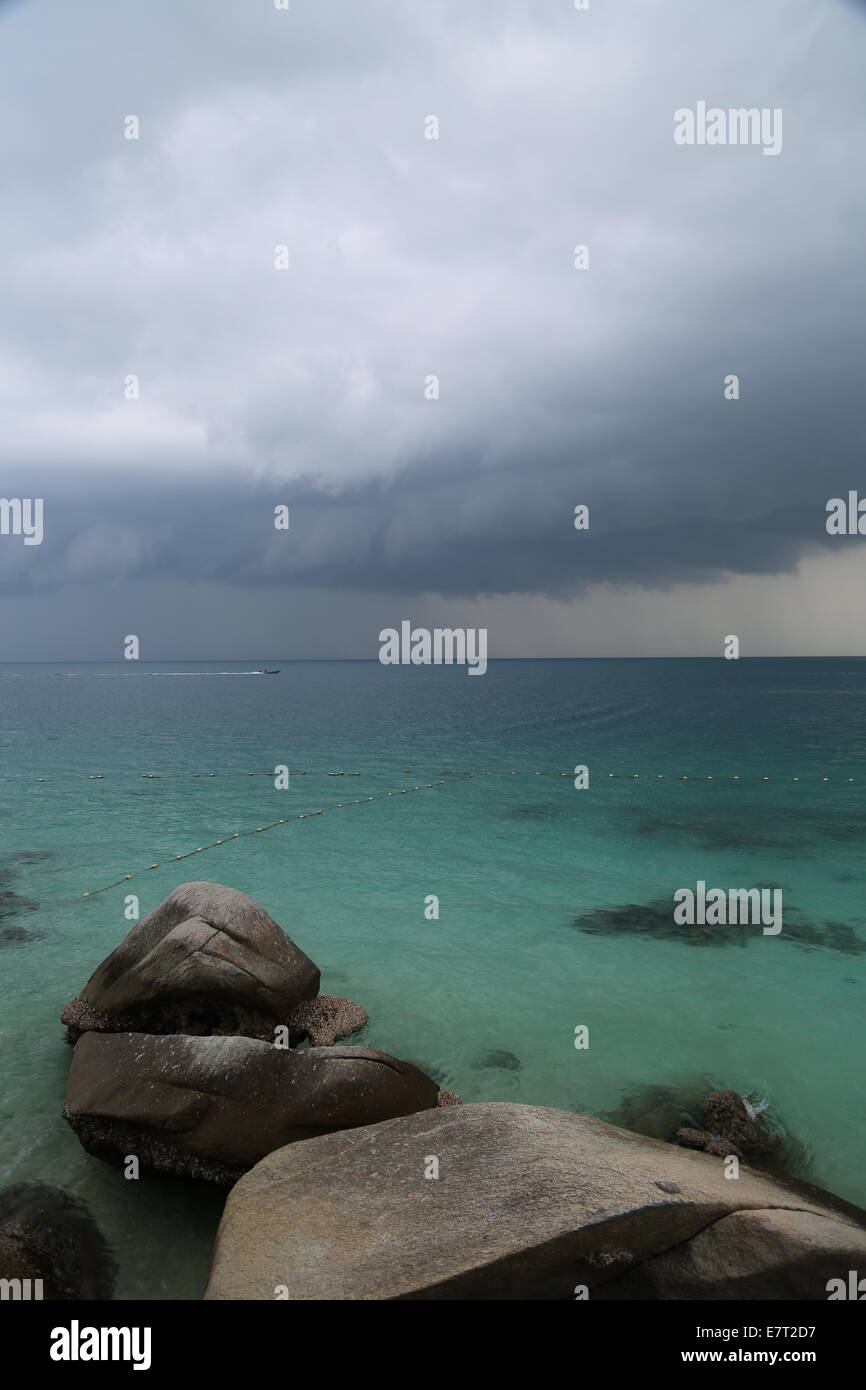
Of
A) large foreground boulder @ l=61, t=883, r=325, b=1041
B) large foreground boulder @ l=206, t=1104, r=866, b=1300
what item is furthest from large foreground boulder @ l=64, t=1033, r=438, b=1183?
large foreground boulder @ l=61, t=883, r=325, b=1041

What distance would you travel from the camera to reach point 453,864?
80.1 feet

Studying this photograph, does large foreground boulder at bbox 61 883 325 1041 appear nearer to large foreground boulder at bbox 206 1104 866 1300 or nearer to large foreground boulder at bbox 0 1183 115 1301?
large foreground boulder at bbox 0 1183 115 1301

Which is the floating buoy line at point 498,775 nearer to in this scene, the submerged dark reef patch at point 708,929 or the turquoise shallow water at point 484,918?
the turquoise shallow water at point 484,918

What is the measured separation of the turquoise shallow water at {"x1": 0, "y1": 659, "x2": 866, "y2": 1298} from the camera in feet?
36.7

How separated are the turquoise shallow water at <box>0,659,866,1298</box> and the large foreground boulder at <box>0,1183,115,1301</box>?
0.67 ft

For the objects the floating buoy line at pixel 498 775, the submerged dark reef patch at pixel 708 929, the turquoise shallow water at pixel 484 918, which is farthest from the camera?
the floating buoy line at pixel 498 775

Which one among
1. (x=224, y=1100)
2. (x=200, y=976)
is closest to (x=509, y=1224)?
(x=224, y=1100)

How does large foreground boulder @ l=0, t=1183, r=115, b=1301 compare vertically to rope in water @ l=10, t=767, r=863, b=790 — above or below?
below

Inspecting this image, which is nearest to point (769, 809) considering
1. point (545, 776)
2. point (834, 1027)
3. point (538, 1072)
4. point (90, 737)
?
point (545, 776)

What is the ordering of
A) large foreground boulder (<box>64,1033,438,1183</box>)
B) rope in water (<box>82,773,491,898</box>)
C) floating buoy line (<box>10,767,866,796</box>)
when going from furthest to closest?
floating buoy line (<box>10,767,866,796</box>) → rope in water (<box>82,773,491,898</box>) → large foreground boulder (<box>64,1033,438,1183</box>)

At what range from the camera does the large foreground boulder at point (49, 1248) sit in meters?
7.11

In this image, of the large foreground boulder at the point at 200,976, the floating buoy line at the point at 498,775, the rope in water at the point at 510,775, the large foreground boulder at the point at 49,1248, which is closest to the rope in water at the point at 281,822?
the floating buoy line at the point at 498,775

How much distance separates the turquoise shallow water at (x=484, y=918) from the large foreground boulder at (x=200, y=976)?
4.12 ft

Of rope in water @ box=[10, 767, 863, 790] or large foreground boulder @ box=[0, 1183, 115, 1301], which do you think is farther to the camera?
rope in water @ box=[10, 767, 863, 790]
